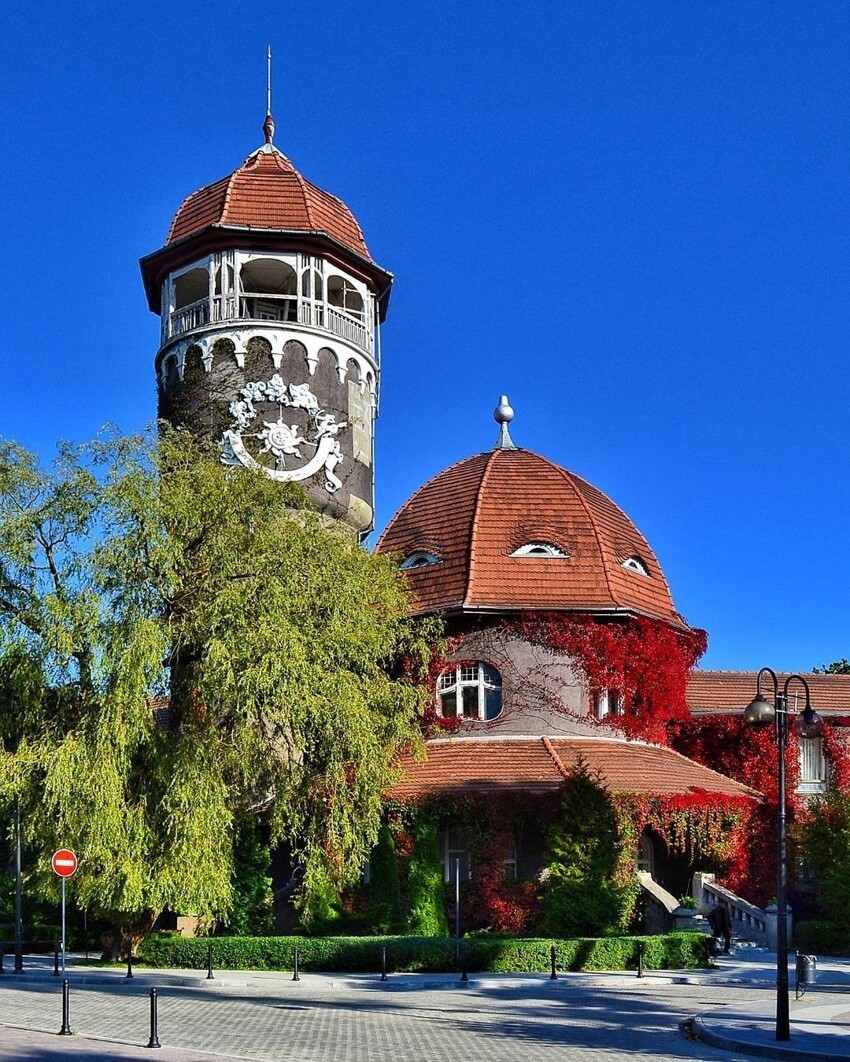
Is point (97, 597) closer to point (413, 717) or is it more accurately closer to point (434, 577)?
point (413, 717)

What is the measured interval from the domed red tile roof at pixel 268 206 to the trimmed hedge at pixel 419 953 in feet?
70.1

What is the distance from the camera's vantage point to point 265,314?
1654 inches

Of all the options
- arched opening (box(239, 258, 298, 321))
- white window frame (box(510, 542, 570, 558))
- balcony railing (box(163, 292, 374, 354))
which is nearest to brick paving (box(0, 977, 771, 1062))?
white window frame (box(510, 542, 570, 558))

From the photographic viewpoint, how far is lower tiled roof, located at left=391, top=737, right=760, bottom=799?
3362 centimetres

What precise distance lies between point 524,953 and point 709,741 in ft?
54.1

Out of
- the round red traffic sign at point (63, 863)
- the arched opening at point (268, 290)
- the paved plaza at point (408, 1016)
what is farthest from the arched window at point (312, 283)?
the round red traffic sign at point (63, 863)

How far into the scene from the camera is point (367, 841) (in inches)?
1261

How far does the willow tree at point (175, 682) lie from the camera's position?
82.3 feet

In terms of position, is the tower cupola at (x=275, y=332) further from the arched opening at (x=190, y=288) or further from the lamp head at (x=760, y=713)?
the lamp head at (x=760, y=713)

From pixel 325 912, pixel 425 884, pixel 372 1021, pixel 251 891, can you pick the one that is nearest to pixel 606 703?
pixel 425 884

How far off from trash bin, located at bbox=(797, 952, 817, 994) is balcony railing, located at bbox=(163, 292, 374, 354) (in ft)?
74.7

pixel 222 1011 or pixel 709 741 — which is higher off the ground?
pixel 709 741

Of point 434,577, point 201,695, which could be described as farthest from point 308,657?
point 434,577

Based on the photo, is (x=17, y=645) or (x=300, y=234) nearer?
(x=17, y=645)
